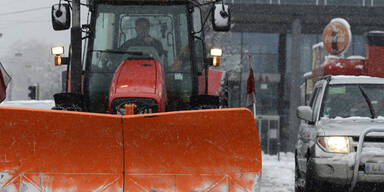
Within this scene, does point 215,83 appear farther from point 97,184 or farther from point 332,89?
point 97,184

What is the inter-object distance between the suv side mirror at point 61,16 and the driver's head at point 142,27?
36.0 inches

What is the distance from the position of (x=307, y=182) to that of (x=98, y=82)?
10.1ft

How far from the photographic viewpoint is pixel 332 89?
8719 millimetres

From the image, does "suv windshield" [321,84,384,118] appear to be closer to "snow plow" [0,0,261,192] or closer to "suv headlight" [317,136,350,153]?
"suv headlight" [317,136,350,153]

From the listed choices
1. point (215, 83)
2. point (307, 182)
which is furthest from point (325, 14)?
point (307, 182)

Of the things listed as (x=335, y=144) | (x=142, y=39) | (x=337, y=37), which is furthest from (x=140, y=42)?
(x=337, y=37)

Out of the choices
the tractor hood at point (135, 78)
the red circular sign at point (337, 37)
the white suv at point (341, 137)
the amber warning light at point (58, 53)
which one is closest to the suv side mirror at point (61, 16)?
the tractor hood at point (135, 78)

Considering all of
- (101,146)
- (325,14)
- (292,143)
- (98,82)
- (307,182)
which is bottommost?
(292,143)

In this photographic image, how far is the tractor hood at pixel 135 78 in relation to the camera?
680 cm

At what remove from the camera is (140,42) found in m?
7.75

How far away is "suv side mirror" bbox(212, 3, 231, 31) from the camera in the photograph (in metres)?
7.54

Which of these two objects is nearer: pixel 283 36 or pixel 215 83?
pixel 215 83

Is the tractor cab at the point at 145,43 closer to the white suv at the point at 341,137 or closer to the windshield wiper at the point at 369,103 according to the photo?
the white suv at the point at 341,137

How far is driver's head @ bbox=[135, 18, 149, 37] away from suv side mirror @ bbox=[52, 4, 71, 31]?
0.91 m
